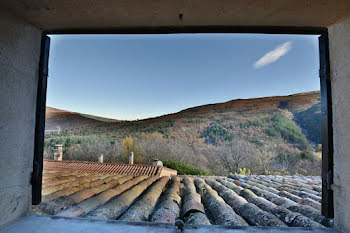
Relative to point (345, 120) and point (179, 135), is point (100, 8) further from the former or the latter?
point (179, 135)

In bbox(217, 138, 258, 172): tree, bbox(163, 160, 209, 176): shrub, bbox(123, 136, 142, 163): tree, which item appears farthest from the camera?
bbox(123, 136, 142, 163): tree

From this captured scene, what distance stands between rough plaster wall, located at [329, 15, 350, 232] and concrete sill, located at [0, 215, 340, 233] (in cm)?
18

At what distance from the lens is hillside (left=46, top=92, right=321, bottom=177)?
20203 mm

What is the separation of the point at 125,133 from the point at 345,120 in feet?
82.2

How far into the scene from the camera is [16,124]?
50.6 inches

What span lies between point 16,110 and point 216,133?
82.2ft

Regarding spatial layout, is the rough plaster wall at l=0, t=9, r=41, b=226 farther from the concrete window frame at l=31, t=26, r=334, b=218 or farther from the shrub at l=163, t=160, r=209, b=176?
the shrub at l=163, t=160, r=209, b=176

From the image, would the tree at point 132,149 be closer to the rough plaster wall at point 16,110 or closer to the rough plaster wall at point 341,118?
the rough plaster wall at point 16,110

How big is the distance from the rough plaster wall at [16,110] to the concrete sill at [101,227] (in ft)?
0.36

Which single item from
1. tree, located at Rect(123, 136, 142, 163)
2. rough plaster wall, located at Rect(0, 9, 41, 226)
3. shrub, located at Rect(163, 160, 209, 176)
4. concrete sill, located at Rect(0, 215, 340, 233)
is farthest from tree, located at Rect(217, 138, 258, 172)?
rough plaster wall, located at Rect(0, 9, 41, 226)

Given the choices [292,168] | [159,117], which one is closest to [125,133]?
[159,117]

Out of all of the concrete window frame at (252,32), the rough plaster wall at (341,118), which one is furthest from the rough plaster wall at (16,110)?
the rough plaster wall at (341,118)

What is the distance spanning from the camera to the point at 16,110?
1285 mm

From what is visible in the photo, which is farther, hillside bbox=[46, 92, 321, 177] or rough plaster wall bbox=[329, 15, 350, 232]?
hillside bbox=[46, 92, 321, 177]
